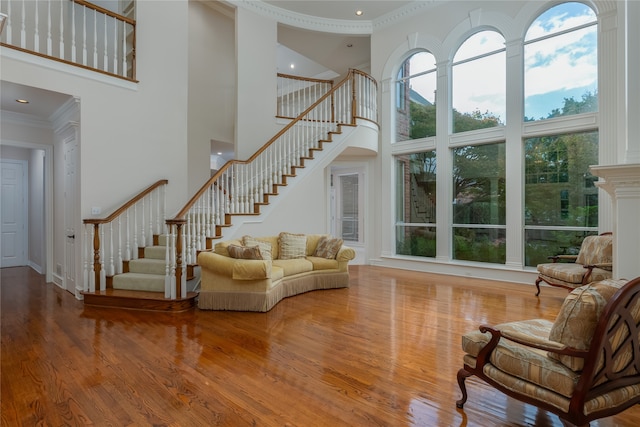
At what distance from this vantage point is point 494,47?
21.9ft

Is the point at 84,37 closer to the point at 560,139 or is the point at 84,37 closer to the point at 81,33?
the point at 81,33

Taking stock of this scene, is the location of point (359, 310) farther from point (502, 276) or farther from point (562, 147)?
point (562, 147)

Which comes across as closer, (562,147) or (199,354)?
(199,354)

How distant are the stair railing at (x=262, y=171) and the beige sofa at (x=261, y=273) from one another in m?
0.44

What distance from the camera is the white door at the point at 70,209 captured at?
208 inches

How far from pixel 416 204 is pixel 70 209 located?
6.42m

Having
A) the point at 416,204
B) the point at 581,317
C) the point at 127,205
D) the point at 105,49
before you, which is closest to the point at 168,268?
the point at 127,205

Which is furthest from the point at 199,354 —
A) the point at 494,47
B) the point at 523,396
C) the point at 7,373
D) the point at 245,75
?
the point at 494,47

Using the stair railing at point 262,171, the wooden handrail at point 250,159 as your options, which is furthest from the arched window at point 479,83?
the wooden handrail at point 250,159

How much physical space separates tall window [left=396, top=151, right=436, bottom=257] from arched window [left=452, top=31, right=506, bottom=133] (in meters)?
1.04

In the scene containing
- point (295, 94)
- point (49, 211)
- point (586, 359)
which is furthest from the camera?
point (295, 94)

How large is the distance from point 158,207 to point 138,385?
381cm

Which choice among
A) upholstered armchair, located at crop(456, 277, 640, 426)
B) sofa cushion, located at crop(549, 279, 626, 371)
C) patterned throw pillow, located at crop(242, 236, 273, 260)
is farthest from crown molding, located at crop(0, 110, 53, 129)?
sofa cushion, located at crop(549, 279, 626, 371)

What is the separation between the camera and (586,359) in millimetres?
1737
